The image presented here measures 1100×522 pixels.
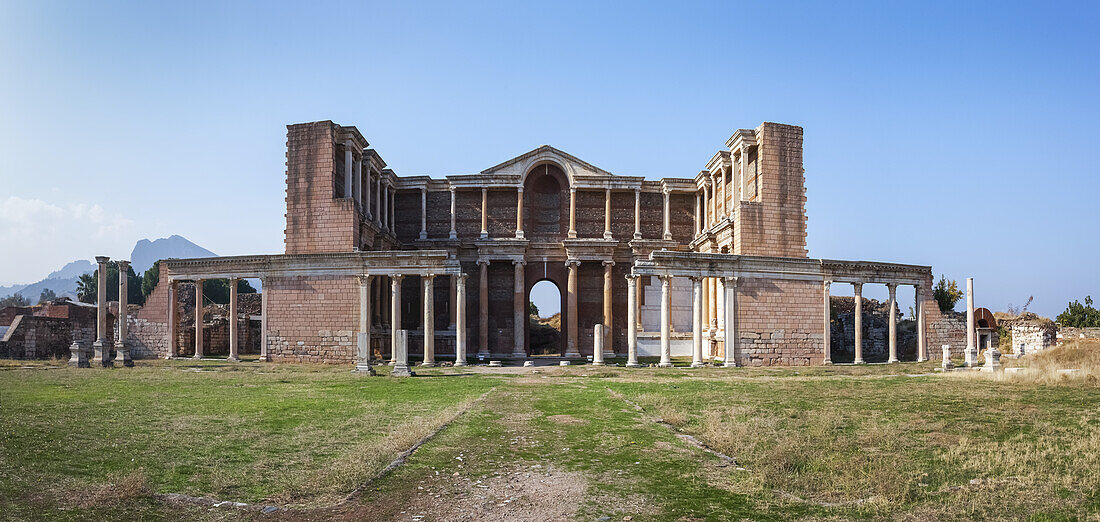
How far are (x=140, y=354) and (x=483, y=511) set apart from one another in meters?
34.1

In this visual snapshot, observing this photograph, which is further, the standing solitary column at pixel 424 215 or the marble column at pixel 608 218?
the standing solitary column at pixel 424 215

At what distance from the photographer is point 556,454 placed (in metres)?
9.56

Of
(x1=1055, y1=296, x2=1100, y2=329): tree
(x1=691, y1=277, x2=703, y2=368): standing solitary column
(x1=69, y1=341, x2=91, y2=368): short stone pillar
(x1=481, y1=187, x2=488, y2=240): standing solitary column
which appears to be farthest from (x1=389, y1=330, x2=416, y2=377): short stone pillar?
(x1=1055, y1=296, x2=1100, y2=329): tree

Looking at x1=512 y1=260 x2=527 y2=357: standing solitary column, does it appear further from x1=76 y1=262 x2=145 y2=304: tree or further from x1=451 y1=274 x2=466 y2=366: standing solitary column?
x1=76 y1=262 x2=145 y2=304: tree

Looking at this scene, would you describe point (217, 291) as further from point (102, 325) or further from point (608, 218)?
point (608, 218)

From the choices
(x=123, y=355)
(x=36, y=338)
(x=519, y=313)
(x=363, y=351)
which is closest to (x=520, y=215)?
(x=519, y=313)

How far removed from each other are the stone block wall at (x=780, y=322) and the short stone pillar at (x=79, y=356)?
2623 cm

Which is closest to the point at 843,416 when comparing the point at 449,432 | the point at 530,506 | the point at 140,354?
the point at 449,432

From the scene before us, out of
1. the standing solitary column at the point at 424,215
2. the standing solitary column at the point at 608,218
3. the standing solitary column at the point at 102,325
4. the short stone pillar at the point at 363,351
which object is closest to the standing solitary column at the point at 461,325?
the short stone pillar at the point at 363,351

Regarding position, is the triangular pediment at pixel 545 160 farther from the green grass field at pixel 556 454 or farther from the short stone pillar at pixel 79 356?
the green grass field at pixel 556 454

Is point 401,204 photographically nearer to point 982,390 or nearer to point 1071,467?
point 982,390

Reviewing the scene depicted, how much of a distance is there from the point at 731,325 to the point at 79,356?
2594cm

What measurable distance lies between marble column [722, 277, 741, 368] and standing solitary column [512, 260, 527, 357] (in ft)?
40.3

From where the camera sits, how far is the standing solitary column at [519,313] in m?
38.8
